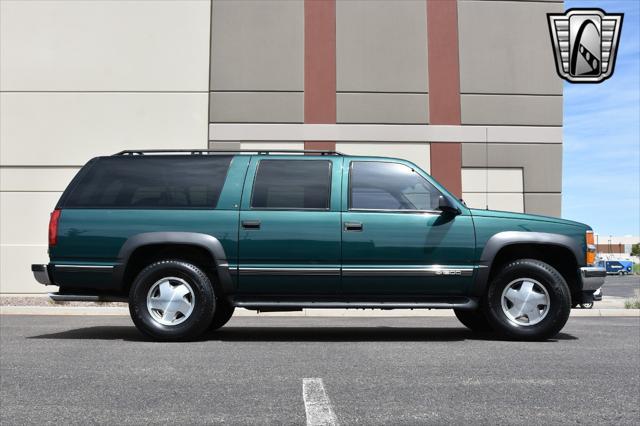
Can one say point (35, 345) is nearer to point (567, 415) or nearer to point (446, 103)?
point (567, 415)

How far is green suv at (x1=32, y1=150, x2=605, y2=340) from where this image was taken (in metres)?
8.17

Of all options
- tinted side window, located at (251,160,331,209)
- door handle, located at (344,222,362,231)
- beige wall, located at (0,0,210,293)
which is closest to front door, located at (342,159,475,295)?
door handle, located at (344,222,362,231)

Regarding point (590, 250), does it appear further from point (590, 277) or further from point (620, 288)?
point (620, 288)

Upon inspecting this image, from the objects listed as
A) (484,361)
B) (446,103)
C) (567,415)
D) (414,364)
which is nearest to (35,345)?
(414,364)

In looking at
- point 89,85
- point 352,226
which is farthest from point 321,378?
point 89,85

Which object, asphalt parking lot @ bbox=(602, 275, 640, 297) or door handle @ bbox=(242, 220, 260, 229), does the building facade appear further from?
door handle @ bbox=(242, 220, 260, 229)

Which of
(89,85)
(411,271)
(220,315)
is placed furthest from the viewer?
(89,85)

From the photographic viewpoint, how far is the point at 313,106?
1944 centimetres

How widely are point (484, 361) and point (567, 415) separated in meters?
2.25

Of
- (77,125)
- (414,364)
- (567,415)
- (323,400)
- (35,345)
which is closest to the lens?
(567,415)

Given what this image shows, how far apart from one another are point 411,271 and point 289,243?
57.0 inches

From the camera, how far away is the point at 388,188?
28.0ft

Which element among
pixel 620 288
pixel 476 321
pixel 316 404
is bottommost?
pixel 620 288

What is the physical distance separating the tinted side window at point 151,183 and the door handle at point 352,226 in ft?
5.18
